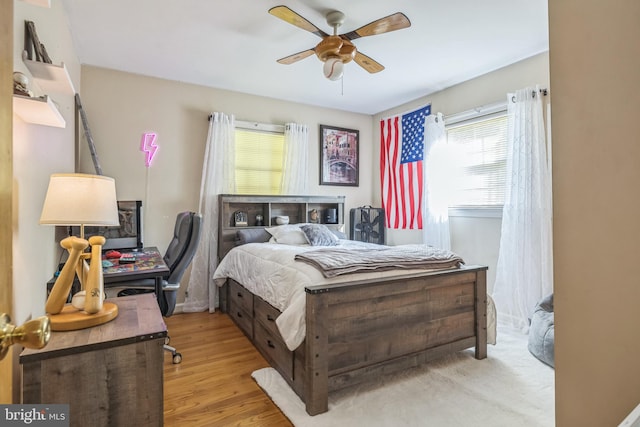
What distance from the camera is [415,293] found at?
219 centimetres

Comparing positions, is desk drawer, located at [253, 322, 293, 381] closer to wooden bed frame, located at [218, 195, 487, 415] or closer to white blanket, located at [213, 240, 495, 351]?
wooden bed frame, located at [218, 195, 487, 415]

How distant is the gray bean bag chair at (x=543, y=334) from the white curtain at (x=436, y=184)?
4.37 feet

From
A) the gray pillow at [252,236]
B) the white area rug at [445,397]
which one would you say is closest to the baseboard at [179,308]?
the gray pillow at [252,236]

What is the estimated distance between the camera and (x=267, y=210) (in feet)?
13.5

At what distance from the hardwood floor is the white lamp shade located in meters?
1.21

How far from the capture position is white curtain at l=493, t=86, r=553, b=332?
299 centimetres

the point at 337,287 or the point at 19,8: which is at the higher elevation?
the point at 19,8

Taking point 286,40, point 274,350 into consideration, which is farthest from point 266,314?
point 286,40

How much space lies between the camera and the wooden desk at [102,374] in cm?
104

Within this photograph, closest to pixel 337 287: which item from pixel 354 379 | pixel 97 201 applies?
pixel 354 379

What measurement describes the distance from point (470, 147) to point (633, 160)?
327cm

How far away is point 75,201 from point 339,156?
391 centimetres

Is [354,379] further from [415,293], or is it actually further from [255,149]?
[255,149]

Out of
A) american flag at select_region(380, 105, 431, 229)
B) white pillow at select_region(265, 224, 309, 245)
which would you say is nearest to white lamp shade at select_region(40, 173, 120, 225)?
white pillow at select_region(265, 224, 309, 245)
